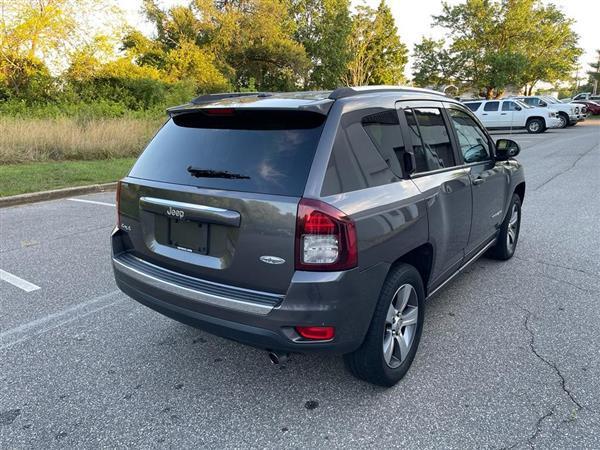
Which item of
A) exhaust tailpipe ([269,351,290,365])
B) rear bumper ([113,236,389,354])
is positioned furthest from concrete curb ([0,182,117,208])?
exhaust tailpipe ([269,351,290,365])

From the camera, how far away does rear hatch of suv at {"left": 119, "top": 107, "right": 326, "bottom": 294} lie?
2.29 meters

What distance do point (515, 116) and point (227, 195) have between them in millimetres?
26412

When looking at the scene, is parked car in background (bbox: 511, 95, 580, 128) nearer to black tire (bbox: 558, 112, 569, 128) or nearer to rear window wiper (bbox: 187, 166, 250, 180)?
black tire (bbox: 558, 112, 569, 128)

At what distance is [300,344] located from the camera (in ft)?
7.54

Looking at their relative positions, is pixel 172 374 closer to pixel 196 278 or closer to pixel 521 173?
pixel 196 278

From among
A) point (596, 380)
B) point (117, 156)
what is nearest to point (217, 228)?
point (596, 380)

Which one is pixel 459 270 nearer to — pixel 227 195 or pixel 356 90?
pixel 356 90

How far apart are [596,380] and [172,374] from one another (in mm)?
2670

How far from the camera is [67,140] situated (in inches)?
503

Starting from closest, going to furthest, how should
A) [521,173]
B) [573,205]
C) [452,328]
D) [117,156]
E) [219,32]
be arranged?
[452,328], [521,173], [573,205], [117,156], [219,32]

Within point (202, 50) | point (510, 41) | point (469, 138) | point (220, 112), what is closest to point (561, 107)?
point (510, 41)

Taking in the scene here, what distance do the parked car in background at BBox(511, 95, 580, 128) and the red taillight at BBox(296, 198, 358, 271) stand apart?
27.0m

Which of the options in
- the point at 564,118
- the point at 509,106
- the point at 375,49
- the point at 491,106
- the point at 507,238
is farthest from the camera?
the point at 375,49

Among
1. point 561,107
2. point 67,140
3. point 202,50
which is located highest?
point 202,50
